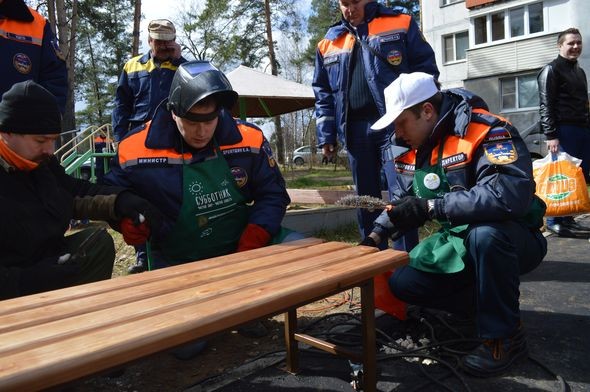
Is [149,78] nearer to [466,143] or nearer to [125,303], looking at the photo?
[466,143]

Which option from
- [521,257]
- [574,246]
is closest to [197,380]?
[521,257]

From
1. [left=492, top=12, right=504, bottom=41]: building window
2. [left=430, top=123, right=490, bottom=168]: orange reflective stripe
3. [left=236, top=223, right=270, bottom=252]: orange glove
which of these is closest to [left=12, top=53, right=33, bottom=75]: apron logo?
[left=236, top=223, right=270, bottom=252]: orange glove

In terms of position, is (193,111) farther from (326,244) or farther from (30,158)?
(326,244)

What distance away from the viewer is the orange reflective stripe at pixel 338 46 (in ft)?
11.8

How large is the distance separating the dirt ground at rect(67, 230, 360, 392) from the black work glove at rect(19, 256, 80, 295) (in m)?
0.46

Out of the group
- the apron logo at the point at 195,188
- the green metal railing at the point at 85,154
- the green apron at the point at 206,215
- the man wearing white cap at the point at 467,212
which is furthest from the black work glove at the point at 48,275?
the green metal railing at the point at 85,154

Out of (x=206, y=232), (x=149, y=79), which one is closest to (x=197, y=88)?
(x=206, y=232)

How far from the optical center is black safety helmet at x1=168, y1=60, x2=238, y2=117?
232 cm

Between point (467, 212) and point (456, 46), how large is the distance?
25.9m

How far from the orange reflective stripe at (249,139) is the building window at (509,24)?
2267 centimetres

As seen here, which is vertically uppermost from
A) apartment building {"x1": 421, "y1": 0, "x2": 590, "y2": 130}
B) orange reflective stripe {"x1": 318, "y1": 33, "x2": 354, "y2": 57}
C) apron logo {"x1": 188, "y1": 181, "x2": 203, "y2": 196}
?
apartment building {"x1": 421, "y1": 0, "x2": 590, "y2": 130}

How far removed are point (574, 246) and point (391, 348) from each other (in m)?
2.86

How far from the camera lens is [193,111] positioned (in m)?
2.39

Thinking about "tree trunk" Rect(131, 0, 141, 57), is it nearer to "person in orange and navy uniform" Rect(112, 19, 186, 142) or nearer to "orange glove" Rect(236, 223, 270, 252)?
"person in orange and navy uniform" Rect(112, 19, 186, 142)
